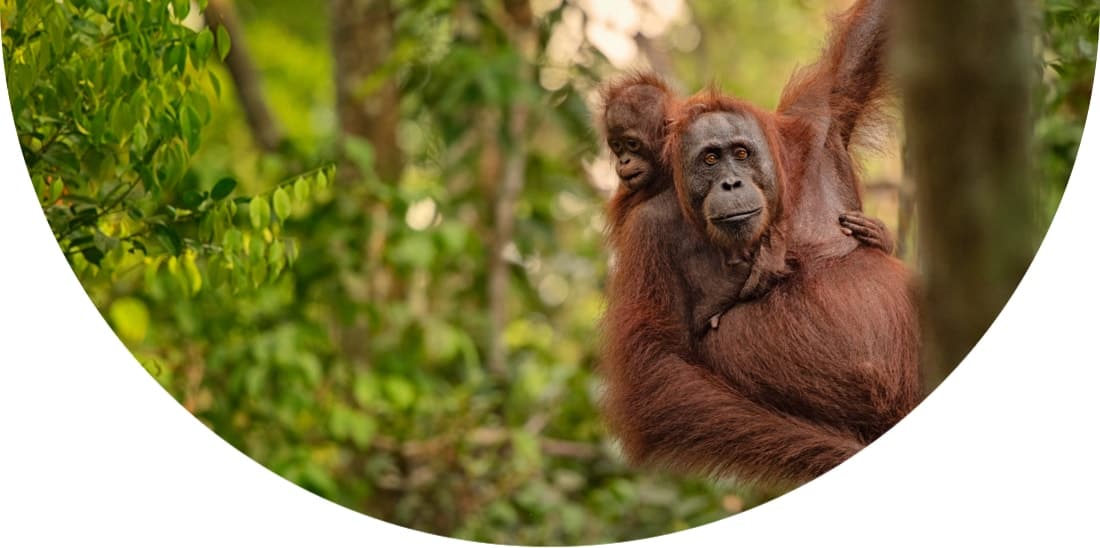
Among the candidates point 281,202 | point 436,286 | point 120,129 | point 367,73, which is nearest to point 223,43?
point 120,129

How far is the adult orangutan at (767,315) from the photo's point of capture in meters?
3.19

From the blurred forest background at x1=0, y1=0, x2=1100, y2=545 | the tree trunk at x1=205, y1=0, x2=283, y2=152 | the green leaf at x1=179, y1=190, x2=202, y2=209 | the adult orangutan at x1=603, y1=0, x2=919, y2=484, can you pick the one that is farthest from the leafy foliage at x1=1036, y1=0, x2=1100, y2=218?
the tree trunk at x1=205, y1=0, x2=283, y2=152

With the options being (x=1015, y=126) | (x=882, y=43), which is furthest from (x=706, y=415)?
(x=1015, y=126)

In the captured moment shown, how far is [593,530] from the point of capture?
5.75 metres

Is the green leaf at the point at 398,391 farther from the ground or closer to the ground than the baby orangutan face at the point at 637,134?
farther from the ground

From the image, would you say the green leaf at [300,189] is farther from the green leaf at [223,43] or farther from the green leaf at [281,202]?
the green leaf at [223,43]

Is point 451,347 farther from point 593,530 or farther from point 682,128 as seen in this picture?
point 682,128

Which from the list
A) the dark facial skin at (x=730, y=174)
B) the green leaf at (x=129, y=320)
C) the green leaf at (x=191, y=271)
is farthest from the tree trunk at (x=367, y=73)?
the dark facial skin at (x=730, y=174)

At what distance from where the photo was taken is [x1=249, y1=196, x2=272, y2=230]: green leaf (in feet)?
11.3

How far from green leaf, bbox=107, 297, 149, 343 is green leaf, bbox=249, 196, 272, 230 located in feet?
6.24

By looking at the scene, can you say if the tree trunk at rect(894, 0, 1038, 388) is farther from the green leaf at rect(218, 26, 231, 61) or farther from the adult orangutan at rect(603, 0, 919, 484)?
the green leaf at rect(218, 26, 231, 61)

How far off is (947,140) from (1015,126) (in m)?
0.13

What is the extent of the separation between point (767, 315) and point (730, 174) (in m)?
0.42

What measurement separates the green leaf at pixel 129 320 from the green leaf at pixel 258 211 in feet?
6.24
